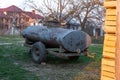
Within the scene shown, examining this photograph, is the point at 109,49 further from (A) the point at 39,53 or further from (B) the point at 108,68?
(A) the point at 39,53

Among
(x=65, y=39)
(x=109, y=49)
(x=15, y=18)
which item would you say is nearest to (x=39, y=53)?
(x=65, y=39)

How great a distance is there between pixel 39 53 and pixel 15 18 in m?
45.5

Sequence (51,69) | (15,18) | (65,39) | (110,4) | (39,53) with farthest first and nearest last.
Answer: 1. (15,18)
2. (39,53)
3. (65,39)
4. (51,69)
5. (110,4)

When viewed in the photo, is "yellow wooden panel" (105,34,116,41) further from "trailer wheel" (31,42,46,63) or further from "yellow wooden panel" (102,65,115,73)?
"trailer wheel" (31,42,46,63)

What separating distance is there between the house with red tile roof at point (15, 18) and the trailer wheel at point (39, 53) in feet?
126

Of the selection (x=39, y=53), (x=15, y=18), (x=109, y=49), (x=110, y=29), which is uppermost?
(x=15, y=18)

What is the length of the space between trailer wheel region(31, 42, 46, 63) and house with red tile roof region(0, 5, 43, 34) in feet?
126

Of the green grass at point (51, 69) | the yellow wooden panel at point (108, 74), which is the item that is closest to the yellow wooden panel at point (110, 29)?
the yellow wooden panel at point (108, 74)

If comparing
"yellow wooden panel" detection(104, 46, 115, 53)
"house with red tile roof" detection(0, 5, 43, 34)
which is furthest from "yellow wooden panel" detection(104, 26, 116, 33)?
"house with red tile roof" detection(0, 5, 43, 34)

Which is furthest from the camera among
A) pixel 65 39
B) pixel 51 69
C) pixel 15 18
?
pixel 15 18

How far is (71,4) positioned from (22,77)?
3332cm

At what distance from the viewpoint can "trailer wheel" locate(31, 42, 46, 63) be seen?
36.3ft

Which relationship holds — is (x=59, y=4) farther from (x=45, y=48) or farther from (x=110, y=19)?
(x=110, y=19)

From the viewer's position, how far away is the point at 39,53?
11.3 metres
